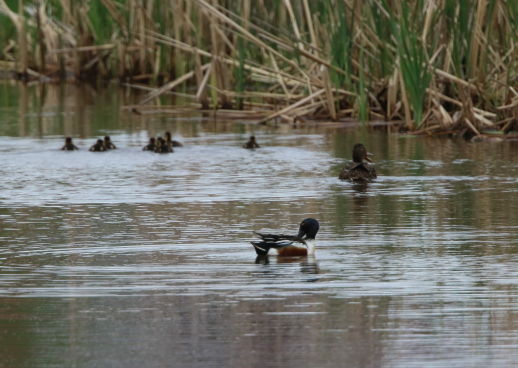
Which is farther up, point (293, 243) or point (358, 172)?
point (358, 172)

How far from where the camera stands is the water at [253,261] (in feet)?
18.6

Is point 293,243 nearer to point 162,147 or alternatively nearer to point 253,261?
point 253,261

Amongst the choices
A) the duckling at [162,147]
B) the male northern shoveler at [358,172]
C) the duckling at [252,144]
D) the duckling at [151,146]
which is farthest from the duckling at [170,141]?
the male northern shoveler at [358,172]

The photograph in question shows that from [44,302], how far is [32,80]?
86.0 ft

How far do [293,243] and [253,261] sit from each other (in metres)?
0.32

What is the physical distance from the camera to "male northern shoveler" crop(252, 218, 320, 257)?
316 inches

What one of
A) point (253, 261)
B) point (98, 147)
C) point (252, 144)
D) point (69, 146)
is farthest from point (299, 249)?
point (69, 146)

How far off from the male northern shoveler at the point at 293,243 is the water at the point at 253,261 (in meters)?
0.07

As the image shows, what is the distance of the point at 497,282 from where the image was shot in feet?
23.3

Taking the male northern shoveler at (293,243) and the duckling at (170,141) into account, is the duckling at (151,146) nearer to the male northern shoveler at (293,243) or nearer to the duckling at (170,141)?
the duckling at (170,141)

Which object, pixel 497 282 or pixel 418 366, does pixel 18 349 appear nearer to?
pixel 418 366

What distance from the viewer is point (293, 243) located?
809cm

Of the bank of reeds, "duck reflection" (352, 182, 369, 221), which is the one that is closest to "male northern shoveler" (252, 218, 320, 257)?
"duck reflection" (352, 182, 369, 221)

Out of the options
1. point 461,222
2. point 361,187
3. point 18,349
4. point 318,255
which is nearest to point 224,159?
point 361,187
